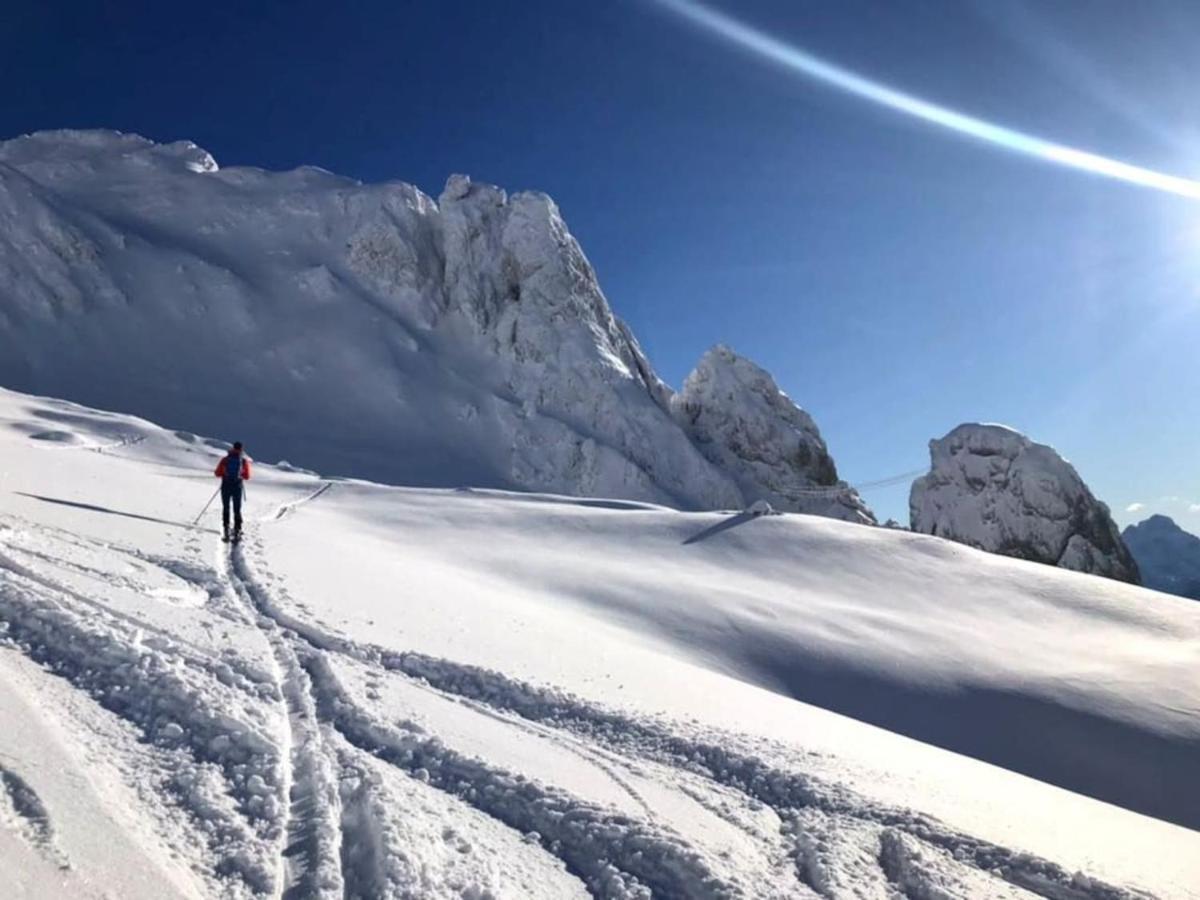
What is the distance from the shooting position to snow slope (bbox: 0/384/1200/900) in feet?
11.2

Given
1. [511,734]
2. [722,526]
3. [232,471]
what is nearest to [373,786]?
[511,734]

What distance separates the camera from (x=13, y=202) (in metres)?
50.2

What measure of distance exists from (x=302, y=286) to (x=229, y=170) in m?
17.4

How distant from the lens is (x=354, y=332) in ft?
177

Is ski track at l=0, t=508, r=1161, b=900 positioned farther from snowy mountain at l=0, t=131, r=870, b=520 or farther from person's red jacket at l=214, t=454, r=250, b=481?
snowy mountain at l=0, t=131, r=870, b=520

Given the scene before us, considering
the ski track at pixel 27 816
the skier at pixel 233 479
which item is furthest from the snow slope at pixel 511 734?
the skier at pixel 233 479

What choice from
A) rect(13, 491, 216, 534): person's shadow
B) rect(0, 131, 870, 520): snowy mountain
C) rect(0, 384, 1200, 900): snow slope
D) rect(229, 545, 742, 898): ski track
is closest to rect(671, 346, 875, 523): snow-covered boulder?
rect(0, 131, 870, 520): snowy mountain

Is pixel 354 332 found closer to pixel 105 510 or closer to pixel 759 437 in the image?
pixel 759 437

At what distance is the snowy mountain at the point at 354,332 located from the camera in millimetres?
46969

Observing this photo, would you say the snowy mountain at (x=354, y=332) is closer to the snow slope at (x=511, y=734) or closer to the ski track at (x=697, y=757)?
the snow slope at (x=511, y=734)

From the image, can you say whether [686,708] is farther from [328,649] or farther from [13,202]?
[13,202]

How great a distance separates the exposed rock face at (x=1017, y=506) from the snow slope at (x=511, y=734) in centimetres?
3997

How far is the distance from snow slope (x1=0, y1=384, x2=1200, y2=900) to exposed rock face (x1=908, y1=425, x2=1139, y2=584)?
40.0 m

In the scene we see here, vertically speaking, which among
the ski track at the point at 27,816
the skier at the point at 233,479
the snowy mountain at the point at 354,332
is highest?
the snowy mountain at the point at 354,332
